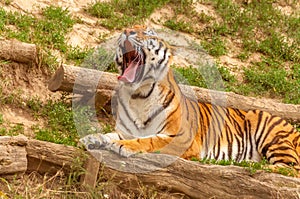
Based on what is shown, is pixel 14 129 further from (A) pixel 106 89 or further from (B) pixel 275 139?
(B) pixel 275 139

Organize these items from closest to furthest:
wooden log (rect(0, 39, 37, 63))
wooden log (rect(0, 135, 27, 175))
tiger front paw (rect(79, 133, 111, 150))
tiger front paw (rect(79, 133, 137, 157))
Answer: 1. wooden log (rect(0, 135, 27, 175))
2. tiger front paw (rect(79, 133, 137, 157))
3. tiger front paw (rect(79, 133, 111, 150))
4. wooden log (rect(0, 39, 37, 63))

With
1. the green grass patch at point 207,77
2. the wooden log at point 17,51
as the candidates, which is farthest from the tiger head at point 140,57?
the green grass patch at point 207,77

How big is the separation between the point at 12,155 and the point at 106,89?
2.44m

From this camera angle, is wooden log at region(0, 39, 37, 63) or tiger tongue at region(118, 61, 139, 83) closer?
tiger tongue at region(118, 61, 139, 83)

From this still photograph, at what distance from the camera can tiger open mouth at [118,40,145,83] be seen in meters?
7.06

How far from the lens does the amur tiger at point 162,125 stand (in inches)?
276

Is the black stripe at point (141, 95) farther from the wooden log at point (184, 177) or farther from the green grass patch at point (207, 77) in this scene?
the green grass patch at point (207, 77)

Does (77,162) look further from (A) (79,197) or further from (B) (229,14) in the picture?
(B) (229,14)

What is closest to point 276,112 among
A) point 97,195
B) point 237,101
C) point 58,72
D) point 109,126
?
point 237,101

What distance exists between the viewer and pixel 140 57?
7137mm

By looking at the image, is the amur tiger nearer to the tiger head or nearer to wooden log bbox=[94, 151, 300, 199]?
the tiger head

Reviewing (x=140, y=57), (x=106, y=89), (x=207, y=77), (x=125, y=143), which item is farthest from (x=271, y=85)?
(x=125, y=143)

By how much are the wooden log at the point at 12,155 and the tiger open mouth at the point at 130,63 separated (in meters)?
1.33

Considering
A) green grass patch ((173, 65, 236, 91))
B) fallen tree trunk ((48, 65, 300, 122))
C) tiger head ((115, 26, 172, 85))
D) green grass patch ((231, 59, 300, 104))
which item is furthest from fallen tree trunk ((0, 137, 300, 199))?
green grass patch ((231, 59, 300, 104))
